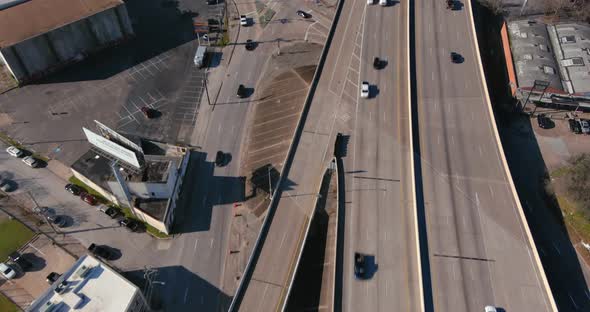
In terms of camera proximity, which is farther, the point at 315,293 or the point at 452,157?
the point at 452,157

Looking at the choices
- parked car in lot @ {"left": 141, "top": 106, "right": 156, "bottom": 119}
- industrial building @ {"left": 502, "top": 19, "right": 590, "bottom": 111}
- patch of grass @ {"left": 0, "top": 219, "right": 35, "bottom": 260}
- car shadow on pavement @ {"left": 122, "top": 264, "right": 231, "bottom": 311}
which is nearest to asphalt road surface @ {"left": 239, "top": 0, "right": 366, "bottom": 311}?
car shadow on pavement @ {"left": 122, "top": 264, "right": 231, "bottom": 311}

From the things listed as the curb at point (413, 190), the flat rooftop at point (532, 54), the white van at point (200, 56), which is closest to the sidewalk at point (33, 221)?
the white van at point (200, 56)

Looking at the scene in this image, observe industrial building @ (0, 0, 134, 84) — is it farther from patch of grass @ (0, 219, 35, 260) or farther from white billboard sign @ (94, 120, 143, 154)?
patch of grass @ (0, 219, 35, 260)

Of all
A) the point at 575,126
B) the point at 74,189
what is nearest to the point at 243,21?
the point at 74,189

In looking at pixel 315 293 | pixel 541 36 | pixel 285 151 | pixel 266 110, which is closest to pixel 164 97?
pixel 266 110

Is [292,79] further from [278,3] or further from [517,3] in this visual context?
[517,3]

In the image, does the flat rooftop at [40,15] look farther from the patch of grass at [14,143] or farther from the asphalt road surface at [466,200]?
the asphalt road surface at [466,200]
